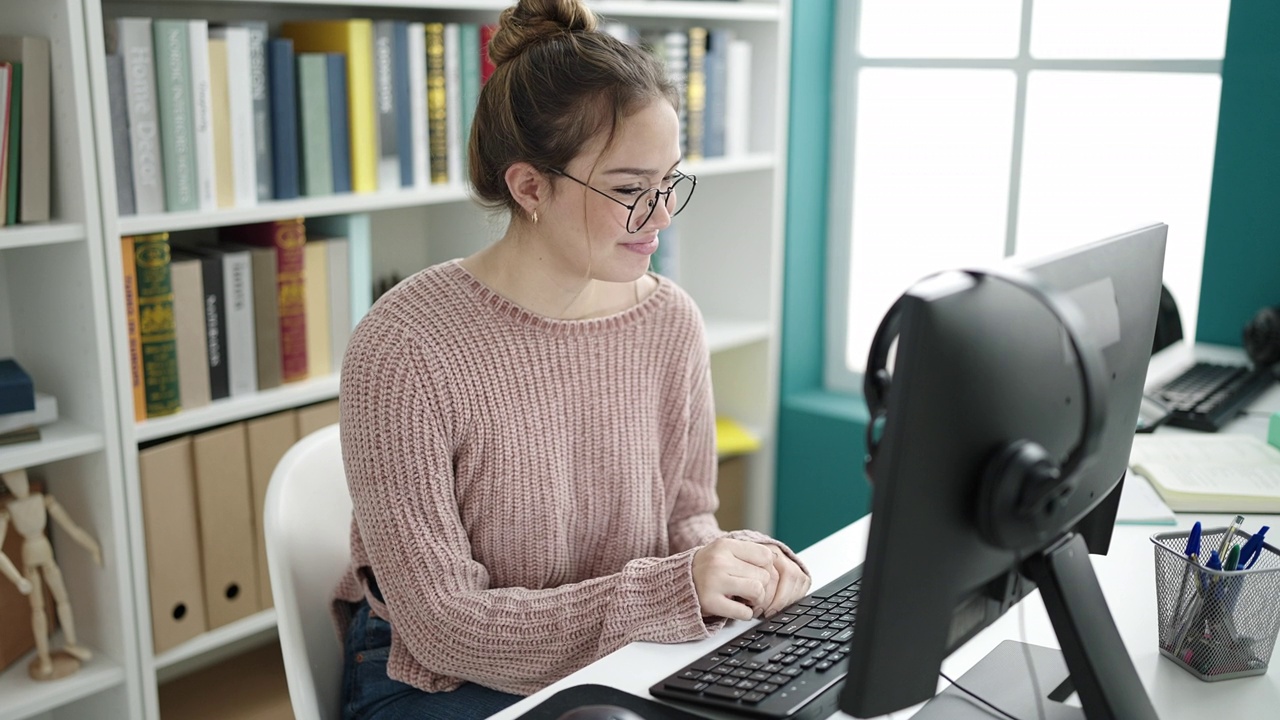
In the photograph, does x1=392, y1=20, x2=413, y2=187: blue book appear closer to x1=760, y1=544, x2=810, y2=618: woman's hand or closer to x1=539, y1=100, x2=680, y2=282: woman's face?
x1=539, y1=100, x2=680, y2=282: woman's face

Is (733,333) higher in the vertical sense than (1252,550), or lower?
lower

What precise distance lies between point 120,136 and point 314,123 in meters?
0.32

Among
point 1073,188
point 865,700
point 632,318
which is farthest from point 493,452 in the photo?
point 1073,188

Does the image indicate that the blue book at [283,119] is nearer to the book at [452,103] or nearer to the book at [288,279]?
the book at [288,279]

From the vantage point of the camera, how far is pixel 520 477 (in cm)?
135

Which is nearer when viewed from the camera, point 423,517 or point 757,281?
point 423,517

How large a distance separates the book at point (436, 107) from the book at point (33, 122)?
25.1 inches

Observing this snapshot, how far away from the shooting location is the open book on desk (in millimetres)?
1468

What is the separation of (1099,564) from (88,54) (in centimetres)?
145

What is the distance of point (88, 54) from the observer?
1614 millimetres

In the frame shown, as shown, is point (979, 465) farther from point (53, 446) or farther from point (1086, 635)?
point (53, 446)

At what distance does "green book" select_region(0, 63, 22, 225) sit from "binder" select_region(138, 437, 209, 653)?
15.9 inches

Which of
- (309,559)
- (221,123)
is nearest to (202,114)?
(221,123)

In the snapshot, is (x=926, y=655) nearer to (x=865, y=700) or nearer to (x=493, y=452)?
(x=865, y=700)
